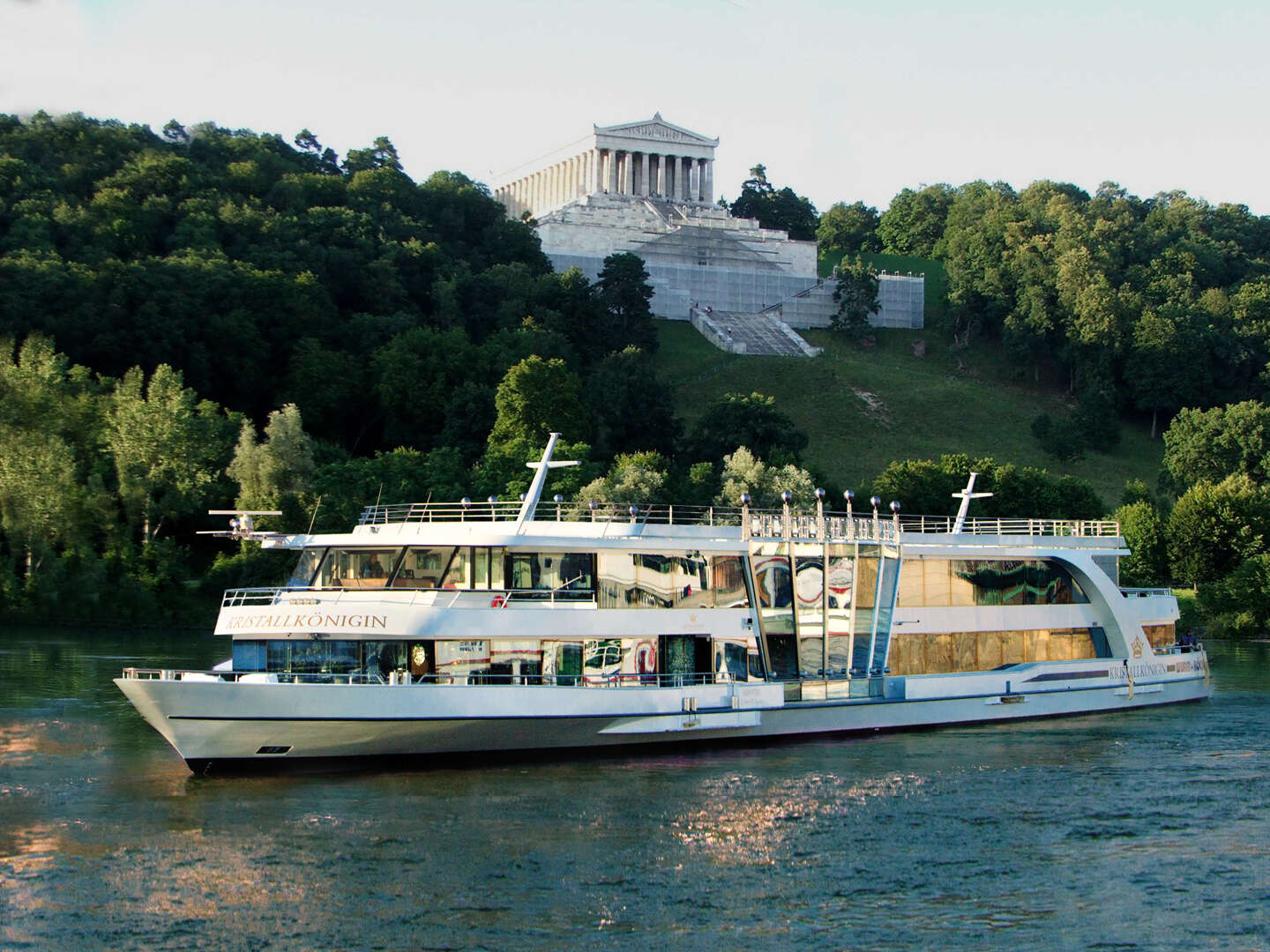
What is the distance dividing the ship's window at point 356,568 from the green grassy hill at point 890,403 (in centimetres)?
5360

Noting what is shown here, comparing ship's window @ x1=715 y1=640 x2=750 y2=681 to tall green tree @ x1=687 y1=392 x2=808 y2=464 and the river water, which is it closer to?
the river water

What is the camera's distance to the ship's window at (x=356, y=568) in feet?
109

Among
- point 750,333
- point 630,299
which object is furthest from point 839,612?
point 750,333

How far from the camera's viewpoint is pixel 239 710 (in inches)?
1178

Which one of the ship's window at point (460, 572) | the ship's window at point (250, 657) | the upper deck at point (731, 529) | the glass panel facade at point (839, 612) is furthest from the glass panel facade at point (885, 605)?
the ship's window at point (250, 657)

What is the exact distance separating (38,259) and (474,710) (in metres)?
A: 59.9

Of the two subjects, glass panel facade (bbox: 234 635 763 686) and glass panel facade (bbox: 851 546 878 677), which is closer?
glass panel facade (bbox: 234 635 763 686)

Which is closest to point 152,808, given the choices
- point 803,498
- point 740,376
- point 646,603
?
point 646,603

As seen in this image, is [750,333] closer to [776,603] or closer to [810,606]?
[810,606]

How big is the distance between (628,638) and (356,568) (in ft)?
18.3

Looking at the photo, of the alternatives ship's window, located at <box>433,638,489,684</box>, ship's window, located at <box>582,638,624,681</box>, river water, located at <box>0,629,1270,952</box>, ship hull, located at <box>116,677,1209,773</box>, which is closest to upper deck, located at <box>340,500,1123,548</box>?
ship's window, located at <box>582,638,624,681</box>

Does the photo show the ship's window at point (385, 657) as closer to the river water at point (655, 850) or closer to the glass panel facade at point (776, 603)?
the river water at point (655, 850)

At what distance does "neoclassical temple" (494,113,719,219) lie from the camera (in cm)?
15438

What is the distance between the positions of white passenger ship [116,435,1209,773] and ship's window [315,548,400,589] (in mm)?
39
